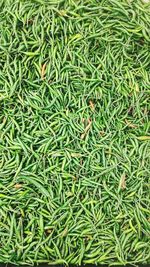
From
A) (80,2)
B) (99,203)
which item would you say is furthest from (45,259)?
(80,2)

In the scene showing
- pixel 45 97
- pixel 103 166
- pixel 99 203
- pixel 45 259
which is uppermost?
pixel 45 97

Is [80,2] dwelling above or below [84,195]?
above

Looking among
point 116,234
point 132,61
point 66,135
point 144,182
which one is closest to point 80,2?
point 132,61

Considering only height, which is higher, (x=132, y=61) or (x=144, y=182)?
(x=132, y=61)

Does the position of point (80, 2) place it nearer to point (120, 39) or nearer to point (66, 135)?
point (120, 39)

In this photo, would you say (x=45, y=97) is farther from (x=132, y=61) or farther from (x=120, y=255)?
(x=120, y=255)

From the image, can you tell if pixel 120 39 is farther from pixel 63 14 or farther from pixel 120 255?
pixel 120 255

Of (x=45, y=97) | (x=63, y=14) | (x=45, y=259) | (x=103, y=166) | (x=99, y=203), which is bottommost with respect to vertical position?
(x=45, y=259)
